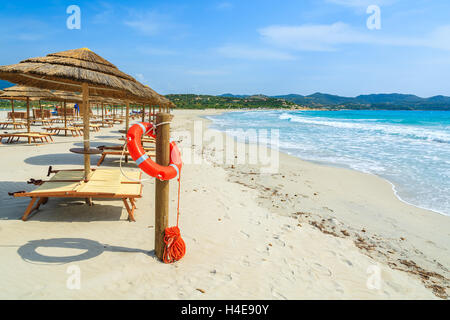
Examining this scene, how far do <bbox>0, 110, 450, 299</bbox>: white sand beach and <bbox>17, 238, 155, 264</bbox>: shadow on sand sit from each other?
0.04ft

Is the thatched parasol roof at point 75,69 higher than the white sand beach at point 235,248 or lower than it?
higher

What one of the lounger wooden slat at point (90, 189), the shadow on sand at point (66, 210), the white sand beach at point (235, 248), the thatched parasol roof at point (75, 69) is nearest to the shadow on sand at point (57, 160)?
the white sand beach at point (235, 248)

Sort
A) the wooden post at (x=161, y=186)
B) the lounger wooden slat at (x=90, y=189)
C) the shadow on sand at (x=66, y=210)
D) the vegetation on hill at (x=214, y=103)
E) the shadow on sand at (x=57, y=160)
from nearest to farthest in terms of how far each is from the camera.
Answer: the wooden post at (x=161, y=186), the lounger wooden slat at (x=90, y=189), the shadow on sand at (x=66, y=210), the shadow on sand at (x=57, y=160), the vegetation on hill at (x=214, y=103)

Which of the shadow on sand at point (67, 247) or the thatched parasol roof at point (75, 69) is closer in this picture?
the shadow on sand at point (67, 247)

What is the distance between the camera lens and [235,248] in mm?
3213

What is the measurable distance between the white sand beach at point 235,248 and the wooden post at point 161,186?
0.26 metres

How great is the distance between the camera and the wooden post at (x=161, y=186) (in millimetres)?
2688

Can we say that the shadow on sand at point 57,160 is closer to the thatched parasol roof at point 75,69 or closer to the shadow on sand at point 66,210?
the shadow on sand at point 66,210

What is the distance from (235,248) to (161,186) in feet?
4.14

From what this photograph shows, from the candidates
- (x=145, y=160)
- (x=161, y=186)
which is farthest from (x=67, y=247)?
(x=145, y=160)

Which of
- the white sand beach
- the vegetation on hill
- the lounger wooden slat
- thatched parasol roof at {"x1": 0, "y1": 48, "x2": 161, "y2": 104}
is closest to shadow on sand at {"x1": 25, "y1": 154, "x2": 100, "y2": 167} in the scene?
the white sand beach

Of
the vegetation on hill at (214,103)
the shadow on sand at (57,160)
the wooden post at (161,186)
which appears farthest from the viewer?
the vegetation on hill at (214,103)
